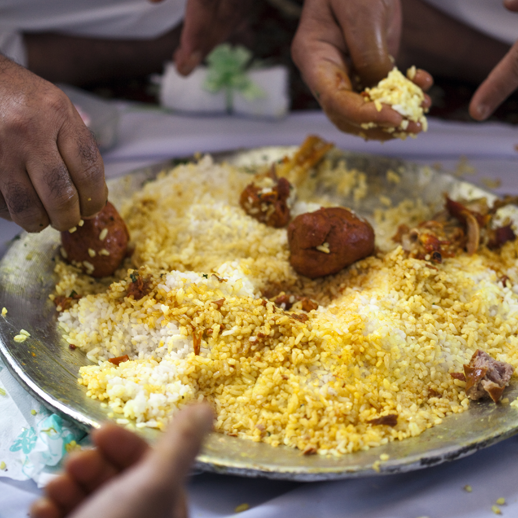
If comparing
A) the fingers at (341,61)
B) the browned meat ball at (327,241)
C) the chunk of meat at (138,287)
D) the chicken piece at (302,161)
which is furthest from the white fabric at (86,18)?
the browned meat ball at (327,241)

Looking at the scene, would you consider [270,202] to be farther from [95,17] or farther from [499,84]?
[95,17]

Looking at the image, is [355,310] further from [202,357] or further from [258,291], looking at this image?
[202,357]

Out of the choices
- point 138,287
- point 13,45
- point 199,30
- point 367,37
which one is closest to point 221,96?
point 199,30

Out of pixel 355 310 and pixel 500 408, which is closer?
pixel 500 408

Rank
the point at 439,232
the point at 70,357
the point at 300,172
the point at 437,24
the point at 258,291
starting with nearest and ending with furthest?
the point at 70,357, the point at 258,291, the point at 439,232, the point at 300,172, the point at 437,24

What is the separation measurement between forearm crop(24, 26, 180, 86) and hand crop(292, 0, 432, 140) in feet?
6.35

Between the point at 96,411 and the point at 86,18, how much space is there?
112 inches

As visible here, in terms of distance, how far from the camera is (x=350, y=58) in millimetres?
1854

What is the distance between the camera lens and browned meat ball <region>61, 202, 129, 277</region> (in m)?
1.50

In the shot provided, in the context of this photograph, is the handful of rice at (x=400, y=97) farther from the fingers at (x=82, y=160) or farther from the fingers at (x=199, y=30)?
the fingers at (x=199, y=30)

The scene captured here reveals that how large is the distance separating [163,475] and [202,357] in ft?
2.12

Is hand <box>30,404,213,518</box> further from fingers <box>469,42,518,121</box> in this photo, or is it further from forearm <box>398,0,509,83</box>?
forearm <box>398,0,509,83</box>

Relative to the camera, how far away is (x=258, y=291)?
1.49 meters

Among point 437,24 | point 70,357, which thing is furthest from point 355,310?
point 437,24
